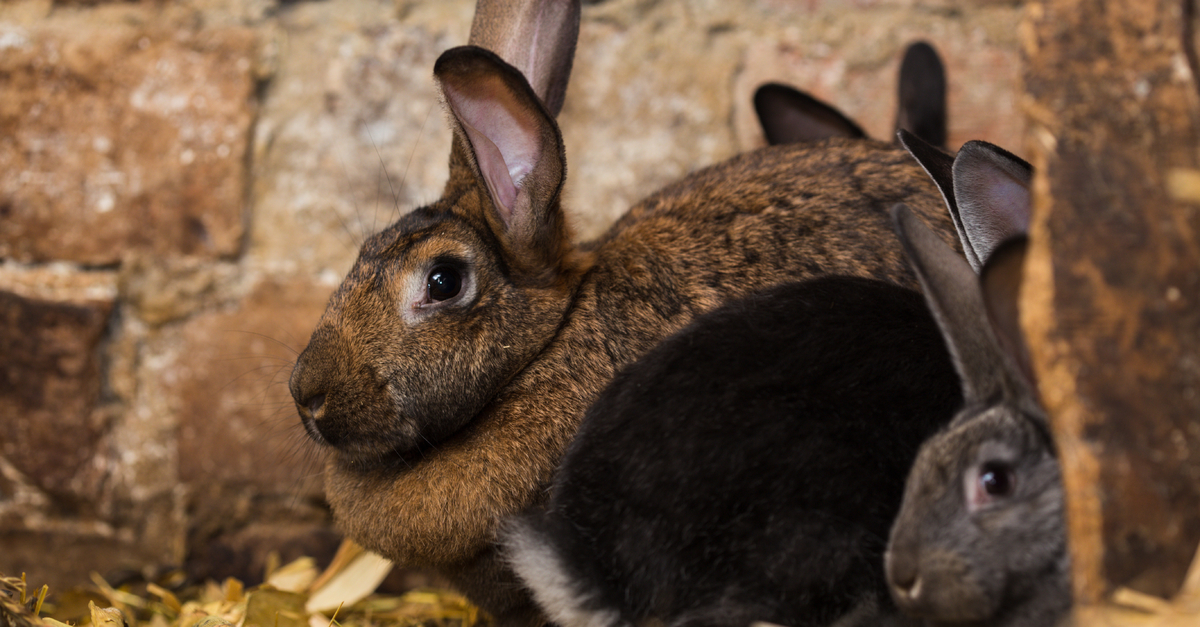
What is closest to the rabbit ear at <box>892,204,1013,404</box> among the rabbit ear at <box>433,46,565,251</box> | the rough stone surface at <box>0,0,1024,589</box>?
the rabbit ear at <box>433,46,565,251</box>

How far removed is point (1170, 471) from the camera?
0.91 metres

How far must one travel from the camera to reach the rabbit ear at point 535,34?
1.87 meters

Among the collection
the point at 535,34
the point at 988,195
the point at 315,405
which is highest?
the point at 535,34

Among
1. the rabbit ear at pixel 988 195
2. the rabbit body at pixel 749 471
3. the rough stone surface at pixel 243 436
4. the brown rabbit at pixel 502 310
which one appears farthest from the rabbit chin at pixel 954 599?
the rough stone surface at pixel 243 436

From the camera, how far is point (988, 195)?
1.40m

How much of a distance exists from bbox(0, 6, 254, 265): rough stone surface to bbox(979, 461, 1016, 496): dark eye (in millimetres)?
1879

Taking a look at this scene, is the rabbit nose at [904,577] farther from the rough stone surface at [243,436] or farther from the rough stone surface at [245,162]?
the rough stone surface at [243,436]

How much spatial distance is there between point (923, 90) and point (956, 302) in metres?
1.13

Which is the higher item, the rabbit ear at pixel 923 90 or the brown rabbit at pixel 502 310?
the rabbit ear at pixel 923 90

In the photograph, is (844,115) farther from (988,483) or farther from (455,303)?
(988,483)

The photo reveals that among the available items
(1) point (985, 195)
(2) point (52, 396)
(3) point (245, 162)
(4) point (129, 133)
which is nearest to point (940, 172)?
(1) point (985, 195)

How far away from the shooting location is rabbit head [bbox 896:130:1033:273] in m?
1.37

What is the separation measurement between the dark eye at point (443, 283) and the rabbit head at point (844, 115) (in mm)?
849

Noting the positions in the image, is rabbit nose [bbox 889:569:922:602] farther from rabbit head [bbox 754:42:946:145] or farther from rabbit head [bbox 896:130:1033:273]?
rabbit head [bbox 754:42:946:145]
